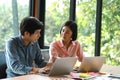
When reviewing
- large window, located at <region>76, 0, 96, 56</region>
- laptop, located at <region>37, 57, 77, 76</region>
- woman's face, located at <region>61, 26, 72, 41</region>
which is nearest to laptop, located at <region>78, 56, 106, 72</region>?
laptop, located at <region>37, 57, 77, 76</region>

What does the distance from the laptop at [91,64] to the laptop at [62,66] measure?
0.52 feet

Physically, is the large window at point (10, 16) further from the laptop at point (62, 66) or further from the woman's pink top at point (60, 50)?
the laptop at point (62, 66)

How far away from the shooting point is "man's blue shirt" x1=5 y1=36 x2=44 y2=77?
7.61ft

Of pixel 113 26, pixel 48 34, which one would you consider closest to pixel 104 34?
pixel 113 26

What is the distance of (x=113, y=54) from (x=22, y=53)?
1496 millimetres

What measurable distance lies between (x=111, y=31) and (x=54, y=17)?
1.07 metres

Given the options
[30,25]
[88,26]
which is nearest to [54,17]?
[88,26]

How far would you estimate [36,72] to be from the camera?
2320mm

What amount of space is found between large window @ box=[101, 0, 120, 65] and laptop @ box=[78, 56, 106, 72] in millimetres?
898

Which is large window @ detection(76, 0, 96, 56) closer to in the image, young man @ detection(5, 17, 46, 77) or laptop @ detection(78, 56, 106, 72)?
laptop @ detection(78, 56, 106, 72)

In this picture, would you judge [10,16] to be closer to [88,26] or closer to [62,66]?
[88,26]

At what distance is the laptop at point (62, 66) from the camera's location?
2.19 meters

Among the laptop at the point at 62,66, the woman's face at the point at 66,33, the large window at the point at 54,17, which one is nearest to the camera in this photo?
the laptop at the point at 62,66

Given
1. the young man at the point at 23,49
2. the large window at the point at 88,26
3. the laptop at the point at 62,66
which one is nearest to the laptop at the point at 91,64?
the laptop at the point at 62,66
